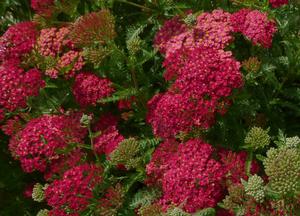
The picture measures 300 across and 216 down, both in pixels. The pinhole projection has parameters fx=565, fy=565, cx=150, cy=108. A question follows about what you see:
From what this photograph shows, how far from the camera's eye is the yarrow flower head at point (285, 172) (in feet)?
9.54

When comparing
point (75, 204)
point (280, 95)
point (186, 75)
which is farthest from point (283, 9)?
point (75, 204)

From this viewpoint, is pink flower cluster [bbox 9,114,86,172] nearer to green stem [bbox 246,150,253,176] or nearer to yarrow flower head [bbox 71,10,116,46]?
yarrow flower head [bbox 71,10,116,46]

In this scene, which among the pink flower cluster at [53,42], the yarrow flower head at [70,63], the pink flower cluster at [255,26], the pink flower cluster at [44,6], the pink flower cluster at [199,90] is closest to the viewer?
the pink flower cluster at [199,90]

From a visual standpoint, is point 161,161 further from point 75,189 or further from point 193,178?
point 75,189

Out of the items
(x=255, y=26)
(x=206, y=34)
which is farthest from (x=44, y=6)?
(x=255, y=26)

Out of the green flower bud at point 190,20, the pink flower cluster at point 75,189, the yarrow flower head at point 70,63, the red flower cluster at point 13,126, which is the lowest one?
the pink flower cluster at point 75,189

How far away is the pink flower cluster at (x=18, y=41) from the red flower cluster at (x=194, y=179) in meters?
1.74

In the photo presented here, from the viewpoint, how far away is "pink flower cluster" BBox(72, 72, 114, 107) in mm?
4232

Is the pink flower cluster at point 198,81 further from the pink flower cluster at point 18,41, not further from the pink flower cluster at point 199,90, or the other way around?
the pink flower cluster at point 18,41

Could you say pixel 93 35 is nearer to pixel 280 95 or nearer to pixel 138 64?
pixel 138 64

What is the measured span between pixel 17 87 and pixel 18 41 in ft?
1.50

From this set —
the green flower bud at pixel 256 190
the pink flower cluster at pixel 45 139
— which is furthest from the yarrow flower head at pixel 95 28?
the green flower bud at pixel 256 190

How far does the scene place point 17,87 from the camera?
4.32 metres

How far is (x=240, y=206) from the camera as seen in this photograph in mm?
3205
